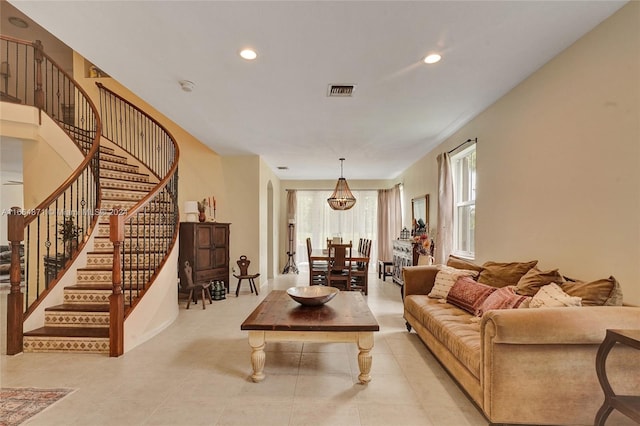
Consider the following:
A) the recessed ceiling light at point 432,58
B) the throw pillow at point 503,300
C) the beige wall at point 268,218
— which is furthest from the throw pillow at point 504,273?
the beige wall at point 268,218

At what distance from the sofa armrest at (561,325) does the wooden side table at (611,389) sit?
3.1 inches

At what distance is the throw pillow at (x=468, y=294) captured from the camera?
263 centimetres

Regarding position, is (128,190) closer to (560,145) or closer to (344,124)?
(344,124)

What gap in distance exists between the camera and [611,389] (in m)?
1.54

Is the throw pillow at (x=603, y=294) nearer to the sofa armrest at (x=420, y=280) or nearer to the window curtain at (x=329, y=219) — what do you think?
the sofa armrest at (x=420, y=280)

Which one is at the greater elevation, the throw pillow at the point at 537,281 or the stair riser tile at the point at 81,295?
the throw pillow at the point at 537,281

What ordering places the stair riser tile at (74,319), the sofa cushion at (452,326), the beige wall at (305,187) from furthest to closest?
the beige wall at (305,187) → the stair riser tile at (74,319) → the sofa cushion at (452,326)

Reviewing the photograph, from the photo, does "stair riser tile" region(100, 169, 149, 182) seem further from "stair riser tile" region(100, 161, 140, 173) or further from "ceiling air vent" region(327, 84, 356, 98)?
"ceiling air vent" region(327, 84, 356, 98)

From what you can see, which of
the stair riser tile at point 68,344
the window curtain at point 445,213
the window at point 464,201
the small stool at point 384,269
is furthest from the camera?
the small stool at point 384,269

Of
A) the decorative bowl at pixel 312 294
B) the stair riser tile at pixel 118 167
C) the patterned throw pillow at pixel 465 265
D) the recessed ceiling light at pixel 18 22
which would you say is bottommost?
the decorative bowl at pixel 312 294

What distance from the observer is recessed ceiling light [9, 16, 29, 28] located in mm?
5516

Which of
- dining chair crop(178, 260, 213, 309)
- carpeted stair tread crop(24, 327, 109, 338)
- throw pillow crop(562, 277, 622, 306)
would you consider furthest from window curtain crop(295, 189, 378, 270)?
throw pillow crop(562, 277, 622, 306)

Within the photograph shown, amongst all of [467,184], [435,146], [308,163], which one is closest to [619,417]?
[467,184]

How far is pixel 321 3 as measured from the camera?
186 cm
